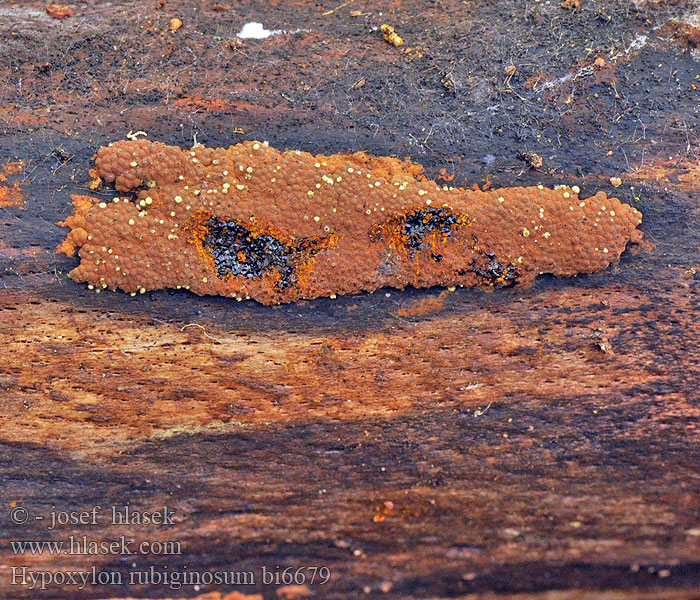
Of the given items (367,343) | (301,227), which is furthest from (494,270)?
(301,227)

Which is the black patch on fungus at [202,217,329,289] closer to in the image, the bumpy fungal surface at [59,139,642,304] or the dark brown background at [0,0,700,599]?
the bumpy fungal surface at [59,139,642,304]

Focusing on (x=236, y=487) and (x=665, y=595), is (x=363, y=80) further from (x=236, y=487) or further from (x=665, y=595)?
(x=665, y=595)

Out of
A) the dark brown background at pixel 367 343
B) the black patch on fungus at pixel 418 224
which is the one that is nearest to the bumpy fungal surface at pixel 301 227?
the black patch on fungus at pixel 418 224

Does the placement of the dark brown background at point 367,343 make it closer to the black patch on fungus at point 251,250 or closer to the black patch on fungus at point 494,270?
the black patch on fungus at point 494,270

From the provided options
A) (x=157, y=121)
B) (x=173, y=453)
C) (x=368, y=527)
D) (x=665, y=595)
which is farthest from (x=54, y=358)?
(x=665, y=595)

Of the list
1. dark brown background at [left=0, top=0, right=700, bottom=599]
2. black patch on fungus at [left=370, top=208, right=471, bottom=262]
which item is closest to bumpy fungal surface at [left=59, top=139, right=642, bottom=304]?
black patch on fungus at [left=370, top=208, right=471, bottom=262]

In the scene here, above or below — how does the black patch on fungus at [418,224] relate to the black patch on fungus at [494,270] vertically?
above

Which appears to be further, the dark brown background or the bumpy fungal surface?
the dark brown background
